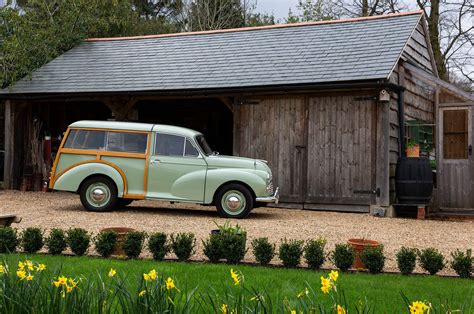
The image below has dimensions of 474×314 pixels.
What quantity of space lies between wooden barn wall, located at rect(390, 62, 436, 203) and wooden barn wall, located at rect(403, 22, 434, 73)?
0.59 meters

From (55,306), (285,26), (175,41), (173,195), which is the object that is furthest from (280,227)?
(175,41)

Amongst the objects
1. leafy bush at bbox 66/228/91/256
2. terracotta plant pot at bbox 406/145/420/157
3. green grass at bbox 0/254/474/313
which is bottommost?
green grass at bbox 0/254/474/313

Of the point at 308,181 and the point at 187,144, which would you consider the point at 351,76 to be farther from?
the point at 187,144

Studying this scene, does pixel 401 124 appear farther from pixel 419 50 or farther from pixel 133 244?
pixel 133 244

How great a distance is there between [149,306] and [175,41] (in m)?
14.3

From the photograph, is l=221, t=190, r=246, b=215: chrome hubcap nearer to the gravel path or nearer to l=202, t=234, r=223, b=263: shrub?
the gravel path

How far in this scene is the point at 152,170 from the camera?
9844mm

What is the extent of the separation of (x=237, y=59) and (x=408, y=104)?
4.43 metres

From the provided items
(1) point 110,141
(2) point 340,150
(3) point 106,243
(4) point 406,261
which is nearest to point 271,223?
(2) point 340,150

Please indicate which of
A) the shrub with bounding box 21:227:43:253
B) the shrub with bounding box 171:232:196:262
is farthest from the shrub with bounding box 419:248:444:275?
the shrub with bounding box 21:227:43:253

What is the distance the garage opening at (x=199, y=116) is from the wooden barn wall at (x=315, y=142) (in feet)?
13.6

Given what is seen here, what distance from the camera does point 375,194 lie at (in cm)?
1101

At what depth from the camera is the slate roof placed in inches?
462

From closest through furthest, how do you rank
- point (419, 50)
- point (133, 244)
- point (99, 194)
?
point (133, 244), point (99, 194), point (419, 50)
